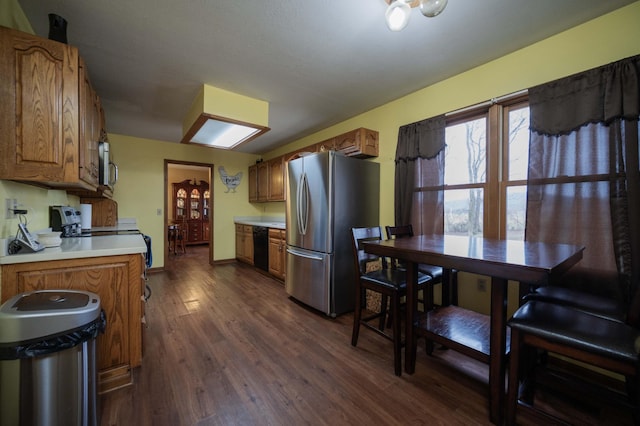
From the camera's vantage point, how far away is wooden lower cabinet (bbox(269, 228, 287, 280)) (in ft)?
13.1

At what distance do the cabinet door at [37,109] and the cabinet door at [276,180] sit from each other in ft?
10.6

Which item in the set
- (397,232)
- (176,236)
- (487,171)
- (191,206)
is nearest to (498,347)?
(397,232)

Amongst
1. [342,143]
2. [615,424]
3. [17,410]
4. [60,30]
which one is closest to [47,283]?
[17,410]

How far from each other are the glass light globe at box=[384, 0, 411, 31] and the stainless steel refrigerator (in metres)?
A: 1.42

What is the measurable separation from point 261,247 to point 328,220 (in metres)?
2.22

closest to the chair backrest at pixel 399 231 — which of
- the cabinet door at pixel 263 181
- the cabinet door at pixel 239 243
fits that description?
the cabinet door at pixel 263 181

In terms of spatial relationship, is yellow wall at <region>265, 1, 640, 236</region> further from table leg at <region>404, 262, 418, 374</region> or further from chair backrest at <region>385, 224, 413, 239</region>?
table leg at <region>404, 262, 418, 374</region>

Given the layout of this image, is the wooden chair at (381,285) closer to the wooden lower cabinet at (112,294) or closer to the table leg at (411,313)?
the table leg at (411,313)

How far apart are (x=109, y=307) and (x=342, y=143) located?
111 inches

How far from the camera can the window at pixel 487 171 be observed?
2189mm

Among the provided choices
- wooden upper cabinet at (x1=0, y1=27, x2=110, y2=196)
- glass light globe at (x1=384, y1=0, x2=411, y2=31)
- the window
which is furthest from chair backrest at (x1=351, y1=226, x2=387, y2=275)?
wooden upper cabinet at (x1=0, y1=27, x2=110, y2=196)

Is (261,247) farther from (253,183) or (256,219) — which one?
(253,183)

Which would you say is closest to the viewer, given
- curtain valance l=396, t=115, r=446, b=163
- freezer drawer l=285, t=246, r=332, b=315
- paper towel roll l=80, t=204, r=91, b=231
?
curtain valance l=396, t=115, r=446, b=163

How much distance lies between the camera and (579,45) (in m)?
1.82
